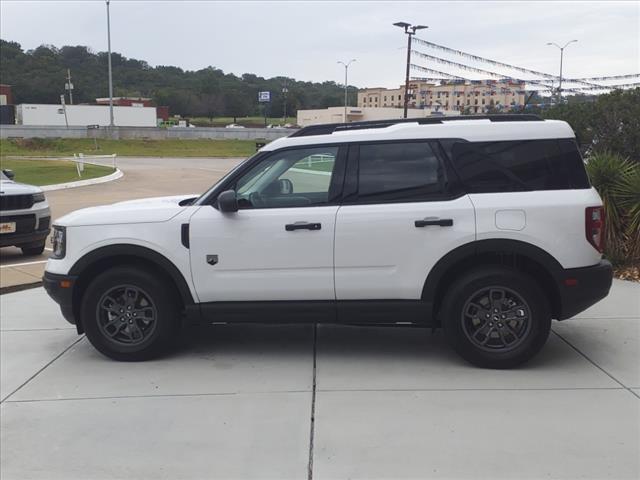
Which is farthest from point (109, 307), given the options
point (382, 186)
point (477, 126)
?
point (477, 126)

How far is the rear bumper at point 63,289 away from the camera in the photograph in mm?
5367

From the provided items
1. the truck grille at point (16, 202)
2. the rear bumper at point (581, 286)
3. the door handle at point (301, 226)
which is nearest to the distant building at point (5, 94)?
the truck grille at point (16, 202)

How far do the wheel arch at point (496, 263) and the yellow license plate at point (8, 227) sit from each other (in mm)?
6859

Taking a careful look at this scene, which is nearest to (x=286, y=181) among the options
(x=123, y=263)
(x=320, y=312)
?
(x=320, y=312)

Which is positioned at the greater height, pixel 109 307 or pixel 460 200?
pixel 460 200

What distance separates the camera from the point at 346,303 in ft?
16.8

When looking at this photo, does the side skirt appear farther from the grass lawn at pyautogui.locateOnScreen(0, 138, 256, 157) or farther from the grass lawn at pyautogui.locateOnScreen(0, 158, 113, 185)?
the grass lawn at pyautogui.locateOnScreen(0, 138, 256, 157)

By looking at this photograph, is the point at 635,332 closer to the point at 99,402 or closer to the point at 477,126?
the point at 477,126

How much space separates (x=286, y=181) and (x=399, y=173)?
2.99ft

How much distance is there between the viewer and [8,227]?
9.41 m

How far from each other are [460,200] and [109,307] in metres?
2.96

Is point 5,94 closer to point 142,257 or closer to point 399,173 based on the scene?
point 142,257

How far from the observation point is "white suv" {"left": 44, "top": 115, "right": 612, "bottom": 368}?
4.93 meters

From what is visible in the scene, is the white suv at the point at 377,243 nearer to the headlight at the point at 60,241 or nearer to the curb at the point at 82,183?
the headlight at the point at 60,241
